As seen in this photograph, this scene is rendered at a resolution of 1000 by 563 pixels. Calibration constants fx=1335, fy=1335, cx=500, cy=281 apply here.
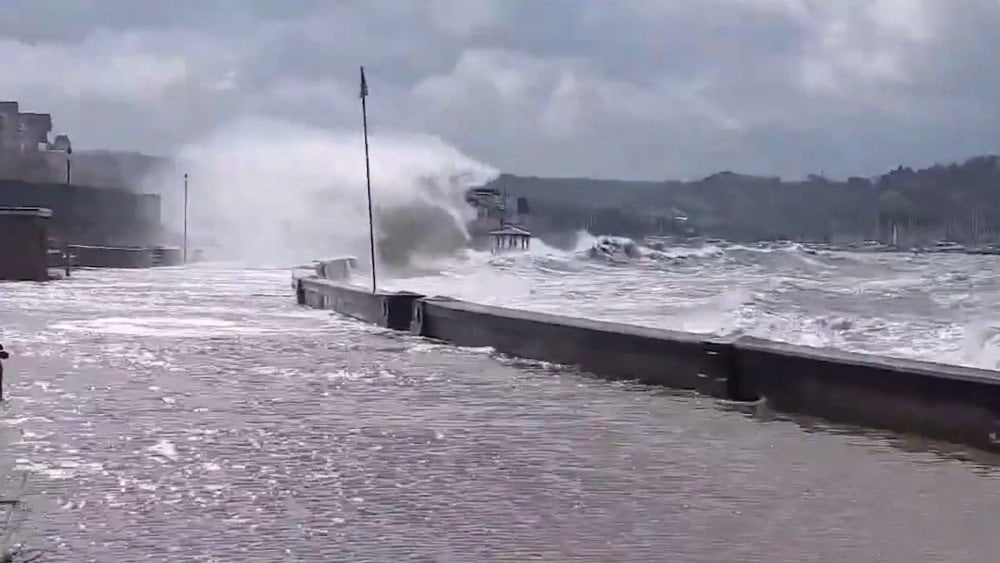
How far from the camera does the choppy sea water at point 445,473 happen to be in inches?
218

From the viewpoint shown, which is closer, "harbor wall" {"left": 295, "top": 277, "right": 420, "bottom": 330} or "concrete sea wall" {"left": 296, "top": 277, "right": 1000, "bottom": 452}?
"concrete sea wall" {"left": 296, "top": 277, "right": 1000, "bottom": 452}

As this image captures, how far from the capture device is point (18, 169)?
88938 millimetres

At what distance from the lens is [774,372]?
9.95 meters

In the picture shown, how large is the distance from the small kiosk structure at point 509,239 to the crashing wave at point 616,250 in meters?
6.22

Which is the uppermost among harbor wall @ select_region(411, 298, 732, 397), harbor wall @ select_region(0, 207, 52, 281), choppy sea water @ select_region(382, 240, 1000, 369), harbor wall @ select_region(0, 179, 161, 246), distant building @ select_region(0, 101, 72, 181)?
distant building @ select_region(0, 101, 72, 181)

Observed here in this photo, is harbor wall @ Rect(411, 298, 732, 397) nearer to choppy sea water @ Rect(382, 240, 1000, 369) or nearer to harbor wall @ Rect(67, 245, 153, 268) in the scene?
choppy sea water @ Rect(382, 240, 1000, 369)

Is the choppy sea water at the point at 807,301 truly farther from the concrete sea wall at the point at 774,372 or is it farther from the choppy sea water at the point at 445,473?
the choppy sea water at the point at 445,473

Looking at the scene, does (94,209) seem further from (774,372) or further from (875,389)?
(875,389)

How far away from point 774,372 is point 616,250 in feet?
233

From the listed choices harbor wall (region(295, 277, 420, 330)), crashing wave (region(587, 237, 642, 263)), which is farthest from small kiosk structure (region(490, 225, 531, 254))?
harbor wall (region(295, 277, 420, 330))

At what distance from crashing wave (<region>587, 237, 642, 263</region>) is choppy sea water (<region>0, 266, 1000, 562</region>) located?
59.6m

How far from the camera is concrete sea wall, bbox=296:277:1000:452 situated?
816 cm

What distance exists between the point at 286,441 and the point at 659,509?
2782 mm

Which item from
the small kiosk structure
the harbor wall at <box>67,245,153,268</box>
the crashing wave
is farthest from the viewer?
the small kiosk structure
